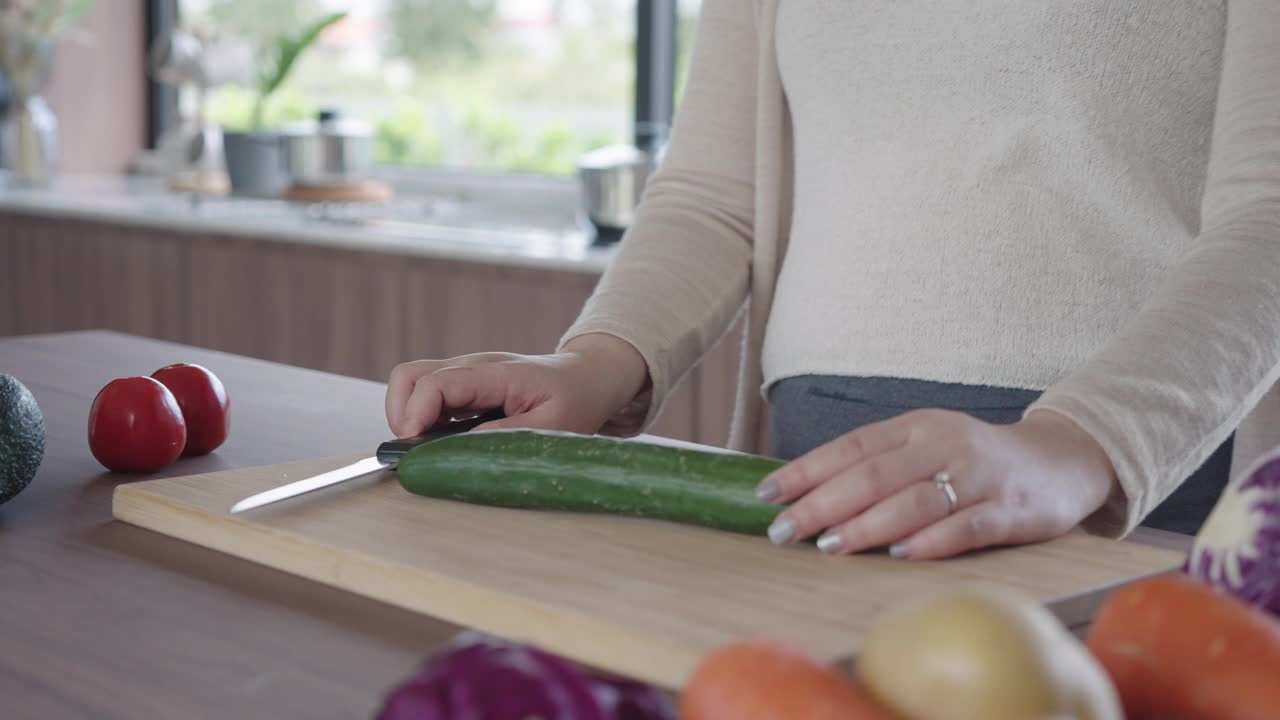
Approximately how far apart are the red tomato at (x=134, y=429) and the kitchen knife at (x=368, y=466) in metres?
0.13

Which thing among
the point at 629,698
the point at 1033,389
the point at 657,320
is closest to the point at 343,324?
Answer: the point at 657,320

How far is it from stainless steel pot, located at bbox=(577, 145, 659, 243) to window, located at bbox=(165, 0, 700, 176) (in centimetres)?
56

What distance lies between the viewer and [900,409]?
1148 millimetres

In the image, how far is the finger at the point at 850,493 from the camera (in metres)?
0.79

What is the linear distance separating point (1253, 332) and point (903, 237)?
1.04ft

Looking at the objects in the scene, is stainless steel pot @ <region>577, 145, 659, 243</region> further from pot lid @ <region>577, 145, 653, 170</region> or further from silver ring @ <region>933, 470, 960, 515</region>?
silver ring @ <region>933, 470, 960, 515</region>

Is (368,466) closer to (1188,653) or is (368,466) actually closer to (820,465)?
(820,465)

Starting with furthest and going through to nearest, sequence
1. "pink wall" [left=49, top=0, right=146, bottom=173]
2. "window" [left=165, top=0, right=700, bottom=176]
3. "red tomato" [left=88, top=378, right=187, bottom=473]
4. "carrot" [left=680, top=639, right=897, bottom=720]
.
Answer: "pink wall" [left=49, top=0, right=146, bottom=173] < "window" [left=165, top=0, right=700, bottom=176] < "red tomato" [left=88, top=378, right=187, bottom=473] < "carrot" [left=680, top=639, right=897, bottom=720]

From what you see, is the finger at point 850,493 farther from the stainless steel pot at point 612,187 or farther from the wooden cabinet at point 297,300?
the stainless steel pot at point 612,187

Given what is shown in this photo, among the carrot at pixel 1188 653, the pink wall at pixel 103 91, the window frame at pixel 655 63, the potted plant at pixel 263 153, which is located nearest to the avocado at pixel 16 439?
the carrot at pixel 1188 653

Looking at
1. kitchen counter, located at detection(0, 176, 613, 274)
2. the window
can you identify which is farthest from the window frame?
kitchen counter, located at detection(0, 176, 613, 274)

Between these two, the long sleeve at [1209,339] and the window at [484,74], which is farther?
the window at [484,74]

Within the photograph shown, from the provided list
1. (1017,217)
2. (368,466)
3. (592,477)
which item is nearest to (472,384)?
(368,466)

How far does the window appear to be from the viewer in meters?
3.32
